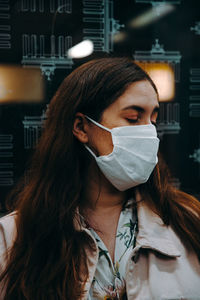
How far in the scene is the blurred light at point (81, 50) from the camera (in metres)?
2.82

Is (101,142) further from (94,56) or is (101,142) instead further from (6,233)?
(94,56)

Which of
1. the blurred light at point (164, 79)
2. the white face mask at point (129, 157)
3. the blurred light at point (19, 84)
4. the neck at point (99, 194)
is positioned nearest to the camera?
the white face mask at point (129, 157)

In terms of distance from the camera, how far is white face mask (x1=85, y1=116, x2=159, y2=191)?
211cm

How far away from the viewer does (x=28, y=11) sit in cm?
272

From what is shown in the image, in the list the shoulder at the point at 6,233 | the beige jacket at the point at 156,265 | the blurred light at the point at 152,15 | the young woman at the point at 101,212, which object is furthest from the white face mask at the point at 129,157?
the blurred light at the point at 152,15

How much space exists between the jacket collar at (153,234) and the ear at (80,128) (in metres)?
0.53

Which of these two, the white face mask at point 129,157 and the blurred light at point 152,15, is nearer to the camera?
the white face mask at point 129,157

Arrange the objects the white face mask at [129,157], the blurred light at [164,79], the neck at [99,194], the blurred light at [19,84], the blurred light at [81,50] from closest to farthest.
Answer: the white face mask at [129,157] → the neck at [99,194] → the blurred light at [19,84] → the blurred light at [81,50] → the blurred light at [164,79]

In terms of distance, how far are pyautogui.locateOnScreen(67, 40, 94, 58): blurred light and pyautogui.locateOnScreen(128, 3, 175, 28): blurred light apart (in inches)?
14.7

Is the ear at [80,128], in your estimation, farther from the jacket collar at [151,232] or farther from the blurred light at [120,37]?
the blurred light at [120,37]

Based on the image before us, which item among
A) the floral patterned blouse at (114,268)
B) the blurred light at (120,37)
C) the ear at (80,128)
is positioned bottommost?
the floral patterned blouse at (114,268)

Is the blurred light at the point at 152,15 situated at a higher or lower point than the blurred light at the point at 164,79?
higher

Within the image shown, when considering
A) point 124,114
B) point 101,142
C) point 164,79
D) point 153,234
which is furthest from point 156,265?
point 164,79

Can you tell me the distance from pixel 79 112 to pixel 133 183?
545 millimetres
